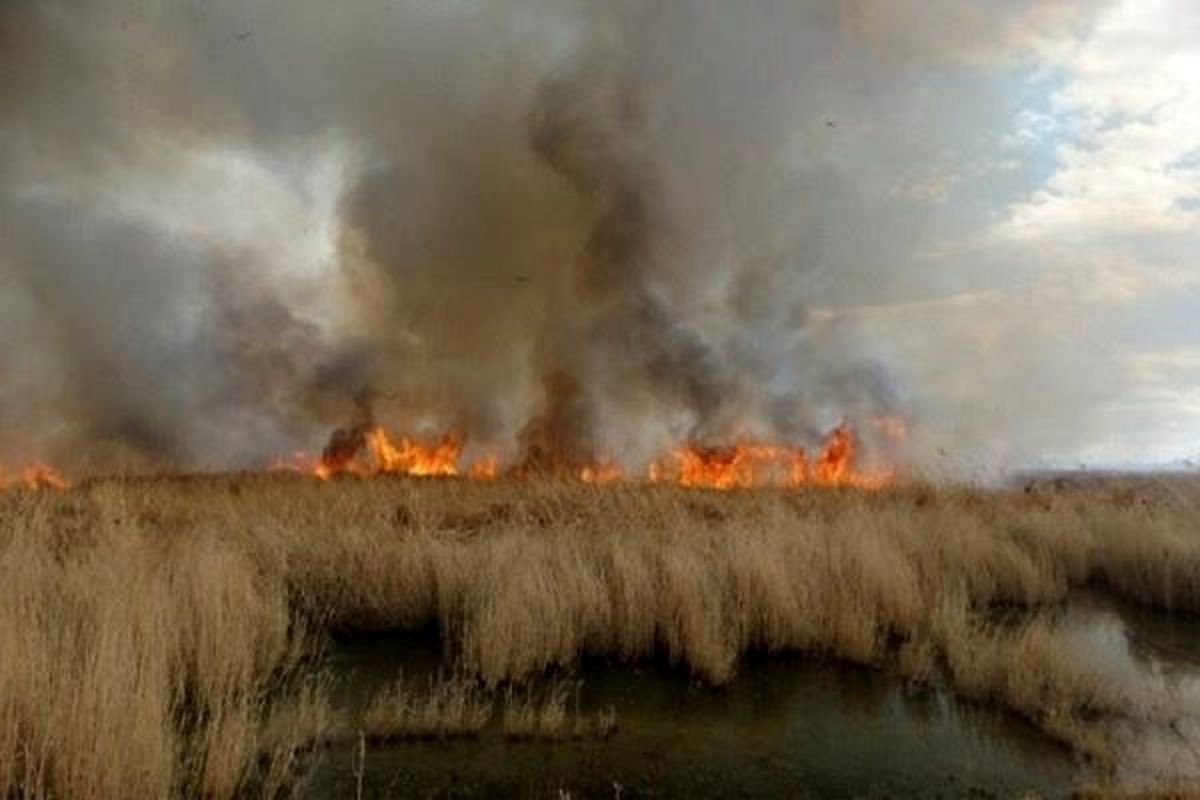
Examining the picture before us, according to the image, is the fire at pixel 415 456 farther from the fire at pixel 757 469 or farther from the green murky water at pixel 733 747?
the green murky water at pixel 733 747

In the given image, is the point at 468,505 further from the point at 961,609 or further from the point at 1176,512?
the point at 1176,512

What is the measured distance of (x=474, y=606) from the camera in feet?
38.8

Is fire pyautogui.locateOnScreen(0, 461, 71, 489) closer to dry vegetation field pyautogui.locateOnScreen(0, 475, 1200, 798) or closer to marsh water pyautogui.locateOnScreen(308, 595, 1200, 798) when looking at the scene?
dry vegetation field pyautogui.locateOnScreen(0, 475, 1200, 798)

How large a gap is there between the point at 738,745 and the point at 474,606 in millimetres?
3681

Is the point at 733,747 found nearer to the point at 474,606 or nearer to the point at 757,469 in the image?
the point at 474,606

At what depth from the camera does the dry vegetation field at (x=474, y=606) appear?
23.5 ft

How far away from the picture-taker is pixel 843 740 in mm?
9852

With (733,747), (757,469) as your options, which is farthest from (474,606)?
(757,469)

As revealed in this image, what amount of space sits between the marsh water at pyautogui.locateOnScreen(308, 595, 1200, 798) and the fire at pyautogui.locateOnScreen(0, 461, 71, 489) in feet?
60.6

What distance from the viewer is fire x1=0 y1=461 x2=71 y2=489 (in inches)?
1036

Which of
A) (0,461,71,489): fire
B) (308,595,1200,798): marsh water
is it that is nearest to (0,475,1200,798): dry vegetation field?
(308,595,1200,798): marsh water

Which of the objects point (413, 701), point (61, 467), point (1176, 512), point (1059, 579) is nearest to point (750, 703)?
point (413, 701)

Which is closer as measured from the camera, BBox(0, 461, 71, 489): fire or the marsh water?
the marsh water

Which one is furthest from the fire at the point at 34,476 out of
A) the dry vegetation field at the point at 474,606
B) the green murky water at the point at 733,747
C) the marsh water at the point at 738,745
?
the green murky water at the point at 733,747
